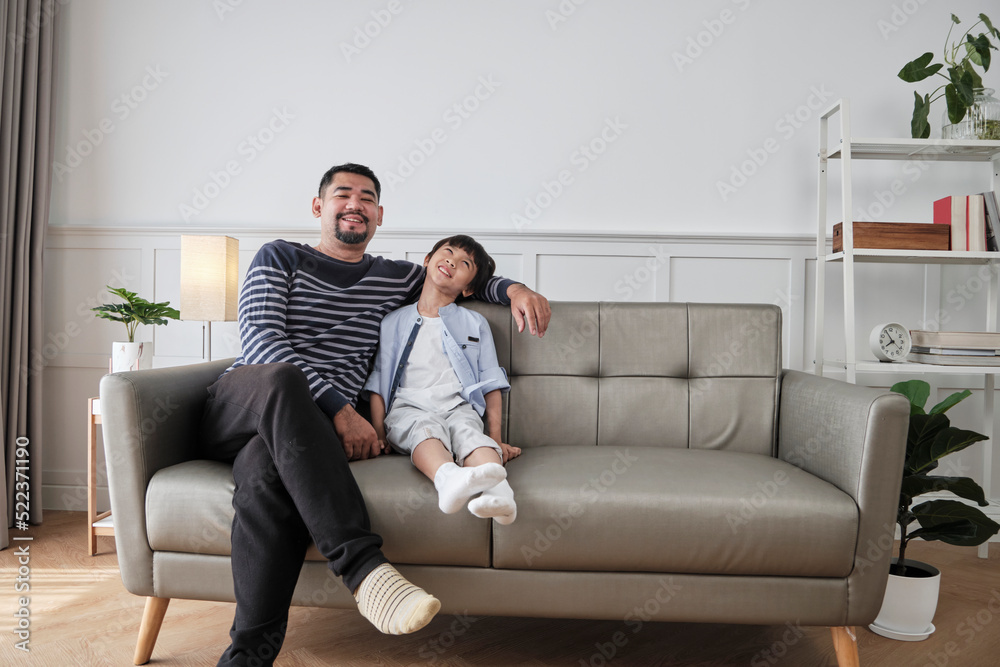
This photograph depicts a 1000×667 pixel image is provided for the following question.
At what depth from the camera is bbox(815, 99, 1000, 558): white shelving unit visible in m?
2.17

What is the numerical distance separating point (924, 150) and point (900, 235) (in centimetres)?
35

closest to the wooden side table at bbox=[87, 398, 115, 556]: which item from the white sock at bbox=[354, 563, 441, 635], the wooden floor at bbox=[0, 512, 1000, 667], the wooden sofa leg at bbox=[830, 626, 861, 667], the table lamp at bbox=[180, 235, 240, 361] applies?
the wooden floor at bbox=[0, 512, 1000, 667]

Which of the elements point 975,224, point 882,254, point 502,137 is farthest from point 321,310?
point 975,224

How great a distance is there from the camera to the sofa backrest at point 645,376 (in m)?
1.83

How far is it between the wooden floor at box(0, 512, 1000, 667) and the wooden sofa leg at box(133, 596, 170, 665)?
1.6 inches

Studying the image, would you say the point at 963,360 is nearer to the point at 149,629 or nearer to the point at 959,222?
the point at 959,222

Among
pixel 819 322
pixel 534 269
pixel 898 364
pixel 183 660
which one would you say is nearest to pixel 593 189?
pixel 534 269

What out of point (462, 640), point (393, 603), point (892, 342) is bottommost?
point (462, 640)

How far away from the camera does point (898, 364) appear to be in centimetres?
221

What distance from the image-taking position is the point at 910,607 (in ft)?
5.33

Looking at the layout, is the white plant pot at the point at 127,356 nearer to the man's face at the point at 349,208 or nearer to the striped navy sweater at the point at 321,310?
the striped navy sweater at the point at 321,310

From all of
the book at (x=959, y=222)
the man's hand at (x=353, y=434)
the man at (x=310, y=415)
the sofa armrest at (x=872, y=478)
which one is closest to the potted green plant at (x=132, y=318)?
the man at (x=310, y=415)

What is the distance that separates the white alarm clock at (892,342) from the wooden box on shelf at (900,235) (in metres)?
0.28

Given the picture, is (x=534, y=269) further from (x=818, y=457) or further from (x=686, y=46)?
(x=818, y=457)
